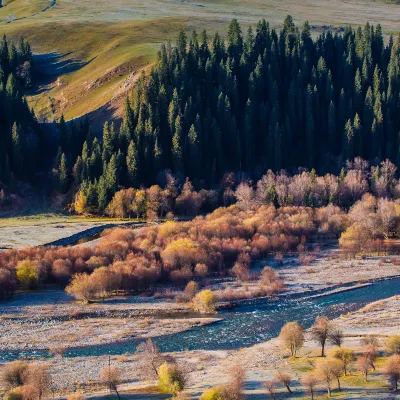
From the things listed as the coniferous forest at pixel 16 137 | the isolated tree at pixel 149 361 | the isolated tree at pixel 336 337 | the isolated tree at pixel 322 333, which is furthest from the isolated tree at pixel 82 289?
the coniferous forest at pixel 16 137

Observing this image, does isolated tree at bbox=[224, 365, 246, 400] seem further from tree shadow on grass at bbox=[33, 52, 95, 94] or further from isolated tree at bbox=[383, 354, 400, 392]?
tree shadow on grass at bbox=[33, 52, 95, 94]

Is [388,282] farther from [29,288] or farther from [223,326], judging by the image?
[29,288]

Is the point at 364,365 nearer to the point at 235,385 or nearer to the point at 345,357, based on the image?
the point at 345,357

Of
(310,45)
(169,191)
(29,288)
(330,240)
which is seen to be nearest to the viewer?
(29,288)

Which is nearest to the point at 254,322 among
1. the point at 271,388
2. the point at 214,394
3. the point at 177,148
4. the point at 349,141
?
the point at 271,388

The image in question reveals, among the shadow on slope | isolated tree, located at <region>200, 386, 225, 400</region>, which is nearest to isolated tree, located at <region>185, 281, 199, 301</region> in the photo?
isolated tree, located at <region>200, 386, 225, 400</region>

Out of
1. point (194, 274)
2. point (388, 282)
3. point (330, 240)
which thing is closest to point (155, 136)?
point (330, 240)
